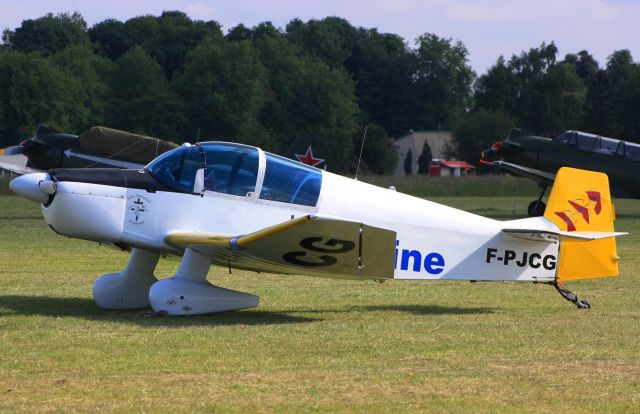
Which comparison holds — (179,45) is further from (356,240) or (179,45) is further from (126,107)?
(356,240)

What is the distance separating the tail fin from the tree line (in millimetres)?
58073

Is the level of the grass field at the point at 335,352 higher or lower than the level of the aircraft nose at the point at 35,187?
lower

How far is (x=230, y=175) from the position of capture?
10469mm

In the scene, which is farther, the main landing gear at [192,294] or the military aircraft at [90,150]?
the military aircraft at [90,150]

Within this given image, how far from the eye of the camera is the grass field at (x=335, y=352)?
6.86 m

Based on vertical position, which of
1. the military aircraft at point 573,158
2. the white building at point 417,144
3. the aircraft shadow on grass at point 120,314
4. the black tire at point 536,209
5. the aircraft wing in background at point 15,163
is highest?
the military aircraft at point 573,158

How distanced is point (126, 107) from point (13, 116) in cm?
869

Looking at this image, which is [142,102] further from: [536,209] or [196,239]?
[196,239]

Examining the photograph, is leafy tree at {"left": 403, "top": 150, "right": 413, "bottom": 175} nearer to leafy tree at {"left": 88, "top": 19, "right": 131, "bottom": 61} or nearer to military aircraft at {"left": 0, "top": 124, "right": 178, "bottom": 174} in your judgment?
leafy tree at {"left": 88, "top": 19, "right": 131, "bottom": 61}

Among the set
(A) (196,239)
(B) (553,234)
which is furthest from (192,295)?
(B) (553,234)

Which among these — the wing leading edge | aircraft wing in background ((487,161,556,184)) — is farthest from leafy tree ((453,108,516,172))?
the wing leading edge

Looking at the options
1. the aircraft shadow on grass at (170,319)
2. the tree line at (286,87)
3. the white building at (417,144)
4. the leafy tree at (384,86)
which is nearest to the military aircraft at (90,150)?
the aircraft shadow on grass at (170,319)

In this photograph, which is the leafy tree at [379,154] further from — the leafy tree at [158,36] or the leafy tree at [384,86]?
the leafy tree at [384,86]

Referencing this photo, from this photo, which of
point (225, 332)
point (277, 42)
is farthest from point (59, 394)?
point (277, 42)
